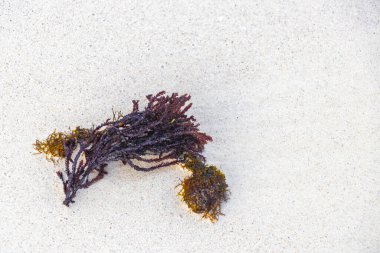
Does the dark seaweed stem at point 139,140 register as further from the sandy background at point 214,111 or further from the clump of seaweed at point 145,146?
the sandy background at point 214,111

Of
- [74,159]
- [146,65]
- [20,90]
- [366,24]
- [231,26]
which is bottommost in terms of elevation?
[74,159]

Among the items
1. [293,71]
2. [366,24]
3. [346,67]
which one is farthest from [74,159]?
[366,24]

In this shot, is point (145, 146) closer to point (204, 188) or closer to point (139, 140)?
point (139, 140)

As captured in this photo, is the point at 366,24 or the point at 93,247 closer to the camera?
the point at 93,247

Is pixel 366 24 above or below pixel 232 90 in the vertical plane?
above

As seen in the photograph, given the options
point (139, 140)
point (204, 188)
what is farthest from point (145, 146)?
point (204, 188)

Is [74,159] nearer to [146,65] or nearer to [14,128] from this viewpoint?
[14,128]
